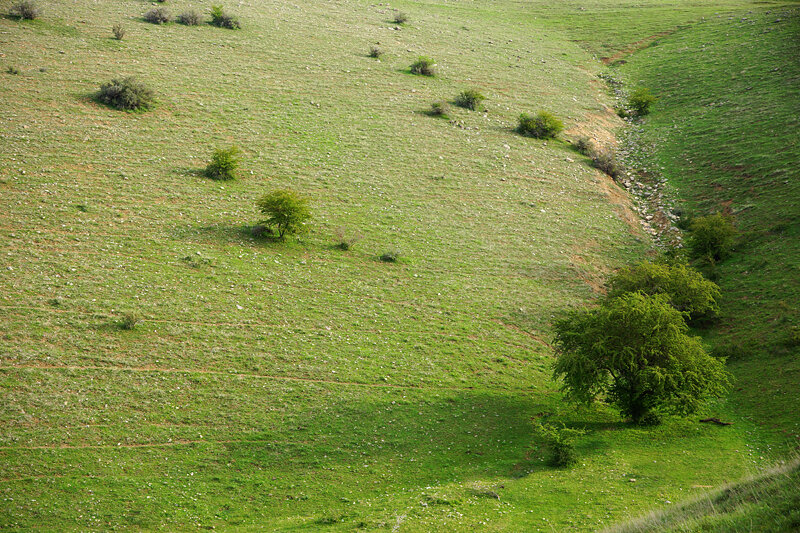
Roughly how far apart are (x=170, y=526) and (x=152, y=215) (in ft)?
59.6

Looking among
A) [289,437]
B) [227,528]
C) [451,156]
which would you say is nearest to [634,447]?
[289,437]

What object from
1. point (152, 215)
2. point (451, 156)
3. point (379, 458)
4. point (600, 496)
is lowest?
point (379, 458)

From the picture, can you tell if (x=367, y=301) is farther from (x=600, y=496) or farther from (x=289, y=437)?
(x=600, y=496)

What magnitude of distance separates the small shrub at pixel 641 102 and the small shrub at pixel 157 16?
47667 millimetres

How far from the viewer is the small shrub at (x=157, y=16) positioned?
172 ft

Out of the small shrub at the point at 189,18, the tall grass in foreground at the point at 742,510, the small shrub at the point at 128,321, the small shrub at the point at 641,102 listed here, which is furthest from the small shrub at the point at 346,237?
the small shrub at the point at 641,102

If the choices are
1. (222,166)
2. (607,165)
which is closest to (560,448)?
(222,166)

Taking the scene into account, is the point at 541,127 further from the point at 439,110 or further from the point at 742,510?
the point at 742,510

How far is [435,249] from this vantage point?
109ft

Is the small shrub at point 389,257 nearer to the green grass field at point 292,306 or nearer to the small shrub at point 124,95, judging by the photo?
the green grass field at point 292,306

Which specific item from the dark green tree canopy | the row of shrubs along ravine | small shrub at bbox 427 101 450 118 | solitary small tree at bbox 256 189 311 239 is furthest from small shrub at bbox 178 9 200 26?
the dark green tree canopy

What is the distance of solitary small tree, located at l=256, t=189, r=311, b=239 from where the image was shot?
2955 cm

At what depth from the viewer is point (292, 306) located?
2564 cm

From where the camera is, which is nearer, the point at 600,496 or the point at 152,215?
the point at 600,496
